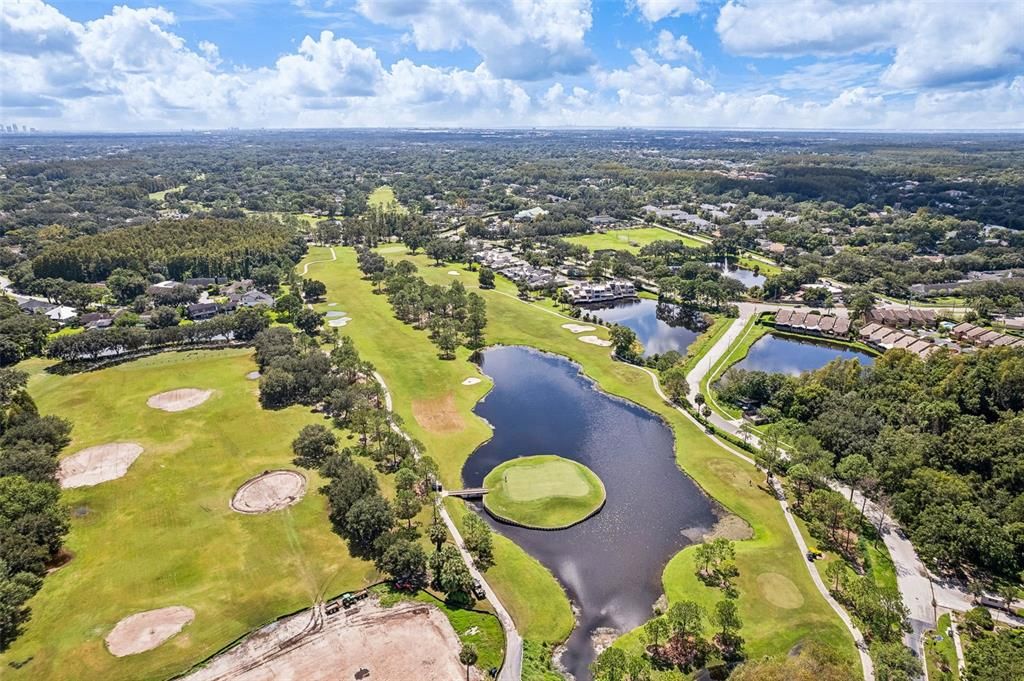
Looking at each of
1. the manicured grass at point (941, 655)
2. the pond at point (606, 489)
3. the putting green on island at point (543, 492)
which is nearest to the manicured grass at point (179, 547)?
the putting green on island at point (543, 492)

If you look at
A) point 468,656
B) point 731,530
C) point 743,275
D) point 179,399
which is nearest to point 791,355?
point 731,530

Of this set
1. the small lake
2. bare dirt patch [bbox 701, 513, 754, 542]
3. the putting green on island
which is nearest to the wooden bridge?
the putting green on island

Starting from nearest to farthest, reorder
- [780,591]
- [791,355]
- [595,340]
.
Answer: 1. [780,591]
2. [791,355]
3. [595,340]

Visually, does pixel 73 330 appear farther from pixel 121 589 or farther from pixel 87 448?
pixel 121 589

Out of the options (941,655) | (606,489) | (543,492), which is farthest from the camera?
(606,489)

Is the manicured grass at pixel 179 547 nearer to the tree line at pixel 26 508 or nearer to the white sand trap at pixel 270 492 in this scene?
the white sand trap at pixel 270 492

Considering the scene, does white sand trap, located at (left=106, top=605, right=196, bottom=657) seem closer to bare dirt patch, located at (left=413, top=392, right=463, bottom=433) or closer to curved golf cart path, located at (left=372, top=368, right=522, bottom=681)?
curved golf cart path, located at (left=372, top=368, right=522, bottom=681)

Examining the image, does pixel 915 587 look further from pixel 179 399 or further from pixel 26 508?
pixel 179 399
